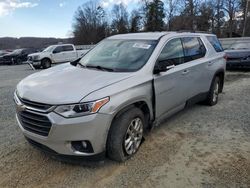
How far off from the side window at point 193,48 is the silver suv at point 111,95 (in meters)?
0.02

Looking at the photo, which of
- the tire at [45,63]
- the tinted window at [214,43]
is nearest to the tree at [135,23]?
the tire at [45,63]

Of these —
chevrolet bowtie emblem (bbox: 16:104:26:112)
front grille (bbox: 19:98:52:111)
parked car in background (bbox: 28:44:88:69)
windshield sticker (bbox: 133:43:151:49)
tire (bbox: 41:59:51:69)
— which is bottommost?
tire (bbox: 41:59:51:69)

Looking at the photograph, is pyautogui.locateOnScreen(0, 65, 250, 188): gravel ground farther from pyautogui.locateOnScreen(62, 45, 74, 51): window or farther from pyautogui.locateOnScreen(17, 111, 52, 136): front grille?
pyautogui.locateOnScreen(62, 45, 74, 51): window

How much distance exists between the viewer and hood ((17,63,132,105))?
3176 millimetres

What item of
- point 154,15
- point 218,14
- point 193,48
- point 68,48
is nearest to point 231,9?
point 218,14

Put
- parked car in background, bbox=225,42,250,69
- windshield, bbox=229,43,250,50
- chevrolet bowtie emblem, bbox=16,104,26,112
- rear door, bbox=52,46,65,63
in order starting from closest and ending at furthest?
chevrolet bowtie emblem, bbox=16,104,26,112 < parked car in background, bbox=225,42,250,69 < windshield, bbox=229,43,250,50 < rear door, bbox=52,46,65,63

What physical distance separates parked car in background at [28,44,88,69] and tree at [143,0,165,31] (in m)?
39.5

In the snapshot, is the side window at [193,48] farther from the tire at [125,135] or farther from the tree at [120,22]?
the tree at [120,22]

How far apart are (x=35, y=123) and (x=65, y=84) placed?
618 mm

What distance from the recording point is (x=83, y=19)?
7431 centimetres

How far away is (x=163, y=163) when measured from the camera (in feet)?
12.0

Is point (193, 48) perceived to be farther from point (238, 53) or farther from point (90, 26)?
point (90, 26)

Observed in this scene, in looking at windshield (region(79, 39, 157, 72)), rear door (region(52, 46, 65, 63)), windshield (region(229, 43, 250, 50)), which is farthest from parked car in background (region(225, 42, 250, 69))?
rear door (region(52, 46, 65, 63))

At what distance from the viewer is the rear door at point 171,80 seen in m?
4.20
